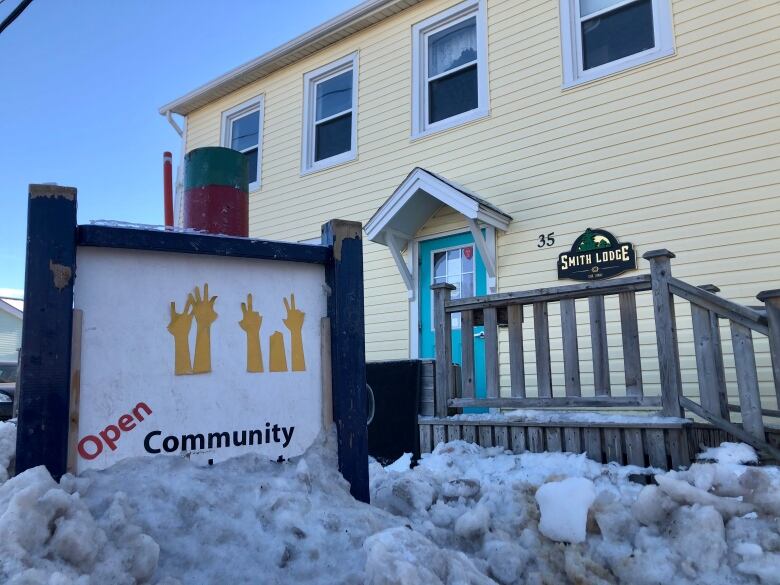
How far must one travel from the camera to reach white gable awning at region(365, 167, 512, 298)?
6555 mm

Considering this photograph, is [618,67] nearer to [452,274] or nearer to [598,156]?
[598,156]

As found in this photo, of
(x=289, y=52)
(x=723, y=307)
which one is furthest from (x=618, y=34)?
(x=289, y=52)

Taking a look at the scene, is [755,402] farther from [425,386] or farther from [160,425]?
[160,425]

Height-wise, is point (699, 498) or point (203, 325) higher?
point (203, 325)

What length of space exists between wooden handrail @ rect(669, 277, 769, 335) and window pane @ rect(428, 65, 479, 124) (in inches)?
170

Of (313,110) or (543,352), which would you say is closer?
(543,352)

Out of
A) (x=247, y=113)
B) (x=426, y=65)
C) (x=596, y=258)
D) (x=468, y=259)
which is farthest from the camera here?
(x=247, y=113)

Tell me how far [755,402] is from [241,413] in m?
3.04

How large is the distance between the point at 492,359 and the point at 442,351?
467 millimetres

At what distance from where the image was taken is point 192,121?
11.0m

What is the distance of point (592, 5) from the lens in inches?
268

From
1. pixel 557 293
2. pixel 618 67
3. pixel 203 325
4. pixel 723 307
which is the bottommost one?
pixel 203 325

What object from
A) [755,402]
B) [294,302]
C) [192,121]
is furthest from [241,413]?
[192,121]

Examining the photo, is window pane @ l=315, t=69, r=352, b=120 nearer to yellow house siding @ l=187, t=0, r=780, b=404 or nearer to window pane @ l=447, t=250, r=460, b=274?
yellow house siding @ l=187, t=0, r=780, b=404
